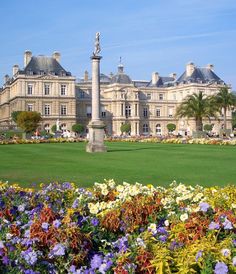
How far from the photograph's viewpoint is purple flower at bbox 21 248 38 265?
4.32 m

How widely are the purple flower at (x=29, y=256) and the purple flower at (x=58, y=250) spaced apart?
206 mm

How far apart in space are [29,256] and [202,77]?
97.2 meters

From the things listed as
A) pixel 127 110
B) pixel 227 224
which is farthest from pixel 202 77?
pixel 227 224

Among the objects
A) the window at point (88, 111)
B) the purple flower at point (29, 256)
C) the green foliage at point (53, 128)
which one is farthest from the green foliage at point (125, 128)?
the purple flower at point (29, 256)

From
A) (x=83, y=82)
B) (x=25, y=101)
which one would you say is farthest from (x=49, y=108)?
(x=83, y=82)

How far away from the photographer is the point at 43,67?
276ft

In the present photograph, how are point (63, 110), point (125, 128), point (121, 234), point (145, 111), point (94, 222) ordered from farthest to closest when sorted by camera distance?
1. point (145, 111)
2. point (125, 128)
3. point (63, 110)
4. point (121, 234)
5. point (94, 222)

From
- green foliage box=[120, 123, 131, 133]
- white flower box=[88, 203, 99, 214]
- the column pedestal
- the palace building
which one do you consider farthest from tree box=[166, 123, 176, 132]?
white flower box=[88, 203, 99, 214]

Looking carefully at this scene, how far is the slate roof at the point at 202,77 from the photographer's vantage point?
318 feet

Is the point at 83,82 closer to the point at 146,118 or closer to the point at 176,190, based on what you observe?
Result: the point at 146,118

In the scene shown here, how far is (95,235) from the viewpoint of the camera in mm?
5453

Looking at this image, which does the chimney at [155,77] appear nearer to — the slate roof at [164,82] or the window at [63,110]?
the slate roof at [164,82]

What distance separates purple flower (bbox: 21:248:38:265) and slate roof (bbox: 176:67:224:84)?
3723 inches

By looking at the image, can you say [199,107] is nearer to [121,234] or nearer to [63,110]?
[63,110]
